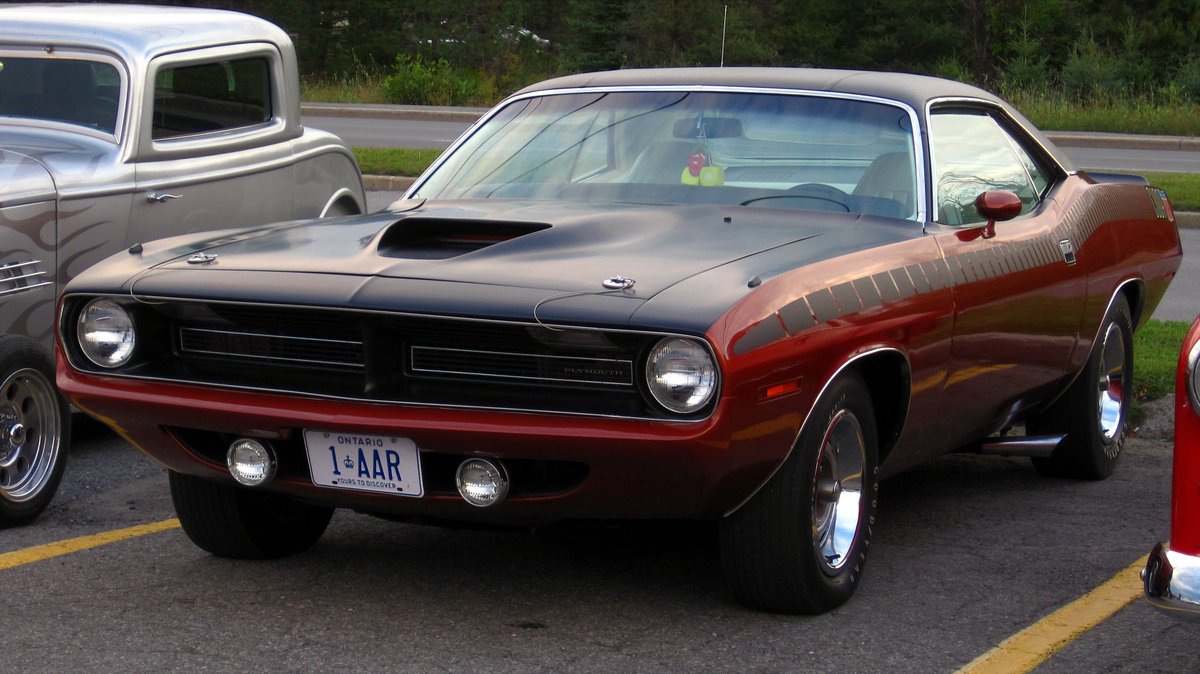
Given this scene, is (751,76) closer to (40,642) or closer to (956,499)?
(956,499)

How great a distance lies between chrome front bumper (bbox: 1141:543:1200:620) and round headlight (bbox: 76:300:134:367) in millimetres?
2672

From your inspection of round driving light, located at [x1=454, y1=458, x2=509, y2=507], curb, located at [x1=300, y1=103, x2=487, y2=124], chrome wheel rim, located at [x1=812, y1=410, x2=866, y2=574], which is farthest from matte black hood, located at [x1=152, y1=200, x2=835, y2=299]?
curb, located at [x1=300, y1=103, x2=487, y2=124]

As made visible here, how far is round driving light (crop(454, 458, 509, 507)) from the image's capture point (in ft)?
13.0

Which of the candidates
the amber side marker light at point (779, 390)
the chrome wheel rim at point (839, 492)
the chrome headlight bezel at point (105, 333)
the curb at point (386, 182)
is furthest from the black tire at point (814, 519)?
the curb at point (386, 182)

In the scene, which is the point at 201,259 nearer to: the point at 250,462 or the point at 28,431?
the point at 250,462

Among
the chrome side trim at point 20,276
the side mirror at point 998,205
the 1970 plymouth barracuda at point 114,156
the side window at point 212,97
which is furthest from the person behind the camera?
the side window at point 212,97

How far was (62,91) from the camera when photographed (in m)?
6.99

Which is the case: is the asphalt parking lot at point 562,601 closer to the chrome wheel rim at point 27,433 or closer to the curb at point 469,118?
the chrome wheel rim at point 27,433

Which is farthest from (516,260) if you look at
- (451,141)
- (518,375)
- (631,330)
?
(451,141)

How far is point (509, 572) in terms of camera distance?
4.77 m

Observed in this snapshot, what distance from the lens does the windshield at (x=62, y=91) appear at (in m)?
6.95

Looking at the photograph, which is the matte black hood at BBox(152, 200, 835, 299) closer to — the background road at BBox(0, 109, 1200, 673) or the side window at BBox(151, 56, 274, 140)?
the background road at BBox(0, 109, 1200, 673)

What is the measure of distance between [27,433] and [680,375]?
2.78 metres

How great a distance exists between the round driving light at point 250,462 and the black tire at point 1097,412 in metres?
3.16
